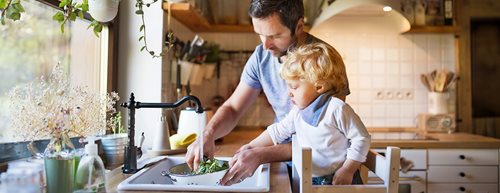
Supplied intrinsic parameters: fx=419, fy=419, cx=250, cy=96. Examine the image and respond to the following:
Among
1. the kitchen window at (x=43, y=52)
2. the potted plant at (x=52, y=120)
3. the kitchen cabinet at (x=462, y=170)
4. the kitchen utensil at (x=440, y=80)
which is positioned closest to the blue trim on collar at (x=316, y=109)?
the potted plant at (x=52, y=120)

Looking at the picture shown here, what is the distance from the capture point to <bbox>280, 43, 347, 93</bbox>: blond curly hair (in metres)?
1.12

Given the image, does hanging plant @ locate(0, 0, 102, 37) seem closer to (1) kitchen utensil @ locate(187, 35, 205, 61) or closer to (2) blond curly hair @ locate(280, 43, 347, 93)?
(2) blond curly hair @ locate(280, 43, 347, 93)

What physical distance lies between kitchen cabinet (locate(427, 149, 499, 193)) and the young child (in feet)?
4.05

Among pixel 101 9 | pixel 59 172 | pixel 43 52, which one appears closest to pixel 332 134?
pixel 59 172

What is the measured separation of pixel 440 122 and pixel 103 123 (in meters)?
2.17

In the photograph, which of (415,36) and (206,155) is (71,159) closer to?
(206,155)

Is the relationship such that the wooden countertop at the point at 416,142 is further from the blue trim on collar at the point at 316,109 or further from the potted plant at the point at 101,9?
the potted plant at the point at 101,9

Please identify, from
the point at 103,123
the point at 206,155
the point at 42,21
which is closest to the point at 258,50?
the point at 206,155

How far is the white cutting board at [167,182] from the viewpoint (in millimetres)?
928

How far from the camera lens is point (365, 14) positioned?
2576 millimetres

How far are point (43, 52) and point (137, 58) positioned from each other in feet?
1.75

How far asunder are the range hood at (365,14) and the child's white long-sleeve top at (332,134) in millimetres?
1311

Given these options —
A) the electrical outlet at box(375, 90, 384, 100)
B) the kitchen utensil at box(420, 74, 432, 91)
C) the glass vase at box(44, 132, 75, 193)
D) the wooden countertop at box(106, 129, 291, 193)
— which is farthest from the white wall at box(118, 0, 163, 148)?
the kitchen utensil at box(420, 74, 432, 91)

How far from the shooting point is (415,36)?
2854mm
